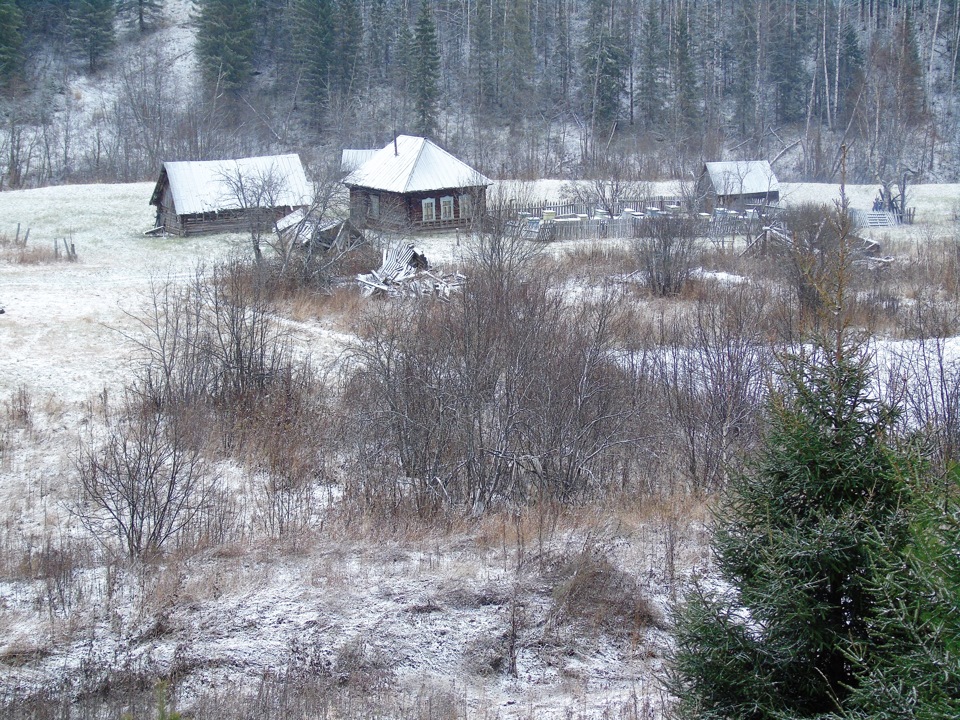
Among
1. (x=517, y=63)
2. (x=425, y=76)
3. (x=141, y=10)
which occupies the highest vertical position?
(x=141, y=10)

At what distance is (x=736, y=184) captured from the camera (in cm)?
4044

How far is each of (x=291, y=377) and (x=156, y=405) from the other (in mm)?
2444

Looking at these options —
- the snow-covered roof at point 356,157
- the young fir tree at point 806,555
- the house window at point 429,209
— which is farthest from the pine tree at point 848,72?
the young fir tree at point 806,555

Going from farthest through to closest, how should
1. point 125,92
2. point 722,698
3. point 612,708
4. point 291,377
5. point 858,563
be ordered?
point 125,92 < point 291,377 < point 612,708 < point 722,698 < point 858,563

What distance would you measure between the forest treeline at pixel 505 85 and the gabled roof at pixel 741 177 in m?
8.48

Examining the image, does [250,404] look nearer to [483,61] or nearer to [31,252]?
[31,252]

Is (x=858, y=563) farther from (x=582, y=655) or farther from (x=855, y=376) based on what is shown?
(x=582, y=655)

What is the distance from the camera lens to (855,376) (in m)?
5.05

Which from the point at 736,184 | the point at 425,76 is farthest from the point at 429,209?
the point at 425,76

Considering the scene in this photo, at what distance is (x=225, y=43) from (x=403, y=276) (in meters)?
41.4

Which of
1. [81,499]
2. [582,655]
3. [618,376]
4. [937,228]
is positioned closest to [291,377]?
[81,499]

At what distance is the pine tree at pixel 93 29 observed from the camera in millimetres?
59875

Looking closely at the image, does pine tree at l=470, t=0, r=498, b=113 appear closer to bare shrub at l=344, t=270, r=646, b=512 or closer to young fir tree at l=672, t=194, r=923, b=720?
bare shrub at l=344, t=270, r=646, b=512

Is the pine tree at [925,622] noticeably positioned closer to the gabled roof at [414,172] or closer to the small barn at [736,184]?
the gabled roof at [414,172]
